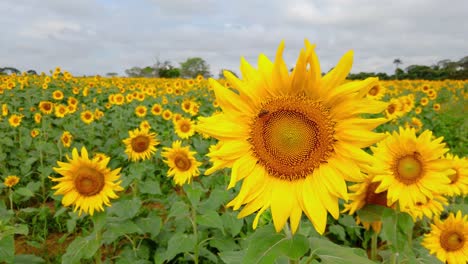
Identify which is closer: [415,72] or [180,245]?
[180,245]

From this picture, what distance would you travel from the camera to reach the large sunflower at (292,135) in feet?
4.69

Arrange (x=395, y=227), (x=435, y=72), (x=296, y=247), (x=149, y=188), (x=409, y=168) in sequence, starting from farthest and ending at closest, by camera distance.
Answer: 1. (x=435, y=72)
2. (x=149, y=188)
3. (x=409, y=168)
4. (x=395, y=227)
5. (x=296, y=247)

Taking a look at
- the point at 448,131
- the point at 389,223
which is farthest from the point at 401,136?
the point at 448,131

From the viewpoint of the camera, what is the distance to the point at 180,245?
322 cm

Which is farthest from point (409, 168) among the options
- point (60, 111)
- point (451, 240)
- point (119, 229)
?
point (60, 111)

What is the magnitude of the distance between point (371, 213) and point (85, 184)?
2235 millimetres

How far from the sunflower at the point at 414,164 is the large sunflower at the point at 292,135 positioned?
0.86 m

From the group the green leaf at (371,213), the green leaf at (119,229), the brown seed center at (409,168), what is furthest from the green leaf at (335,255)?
the green leaf at (119,229)

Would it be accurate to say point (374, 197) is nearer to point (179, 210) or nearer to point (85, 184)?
point (179, 210)

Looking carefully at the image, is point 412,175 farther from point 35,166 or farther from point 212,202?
point 35,166

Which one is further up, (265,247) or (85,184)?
(265,247)

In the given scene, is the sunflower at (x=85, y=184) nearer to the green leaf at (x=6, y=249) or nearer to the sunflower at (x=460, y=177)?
the green leaf at (x=6, y=249)

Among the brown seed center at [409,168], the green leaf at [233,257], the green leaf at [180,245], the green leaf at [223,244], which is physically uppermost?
the brown seed center at [409,168]

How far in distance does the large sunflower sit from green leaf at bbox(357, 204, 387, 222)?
694 mm
